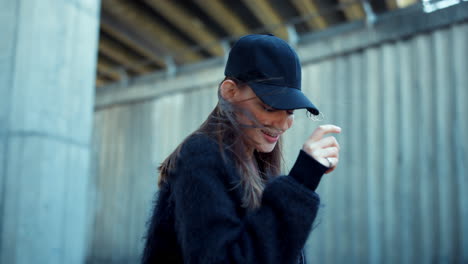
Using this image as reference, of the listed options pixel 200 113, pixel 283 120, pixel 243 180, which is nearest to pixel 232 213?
pixel 243 180

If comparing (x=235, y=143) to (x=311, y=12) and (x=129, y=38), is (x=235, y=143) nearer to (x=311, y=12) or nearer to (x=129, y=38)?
(x=311, y=12)

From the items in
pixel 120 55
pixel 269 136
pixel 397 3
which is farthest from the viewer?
pixel 120 55

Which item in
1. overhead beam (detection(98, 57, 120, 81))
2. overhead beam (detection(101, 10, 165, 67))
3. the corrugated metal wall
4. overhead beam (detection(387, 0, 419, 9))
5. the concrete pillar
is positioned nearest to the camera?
the concrete pillar

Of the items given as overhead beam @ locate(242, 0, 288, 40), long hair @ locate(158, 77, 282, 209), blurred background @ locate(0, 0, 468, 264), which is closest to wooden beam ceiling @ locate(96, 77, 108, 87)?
blurred background @ locate(0, 0, 468, 264)

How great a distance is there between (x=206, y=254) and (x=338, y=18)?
6.25m

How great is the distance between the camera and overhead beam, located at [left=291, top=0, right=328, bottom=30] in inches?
250

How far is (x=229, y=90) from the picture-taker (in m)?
1.48

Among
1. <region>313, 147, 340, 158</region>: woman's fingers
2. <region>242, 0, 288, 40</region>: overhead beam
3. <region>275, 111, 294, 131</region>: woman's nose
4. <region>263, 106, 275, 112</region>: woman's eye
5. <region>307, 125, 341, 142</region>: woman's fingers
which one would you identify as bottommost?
<region>313, 147, 340, 158</region>: woman's fingers

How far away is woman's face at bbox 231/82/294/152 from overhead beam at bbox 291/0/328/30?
201 inches

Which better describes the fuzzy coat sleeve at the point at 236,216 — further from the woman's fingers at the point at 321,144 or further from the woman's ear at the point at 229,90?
the woman's ear at the point at 229,90

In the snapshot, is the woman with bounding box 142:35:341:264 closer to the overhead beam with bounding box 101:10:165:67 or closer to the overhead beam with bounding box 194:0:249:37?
the overhead beam with bounding box 194:0:249:37

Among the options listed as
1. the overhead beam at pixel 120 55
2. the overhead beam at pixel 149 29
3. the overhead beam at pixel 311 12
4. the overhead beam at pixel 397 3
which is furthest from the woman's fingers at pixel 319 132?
the overhead beam at pixel 120 55

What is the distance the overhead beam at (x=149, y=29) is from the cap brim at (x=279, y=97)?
5687 millimetres

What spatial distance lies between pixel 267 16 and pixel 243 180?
5.60m
